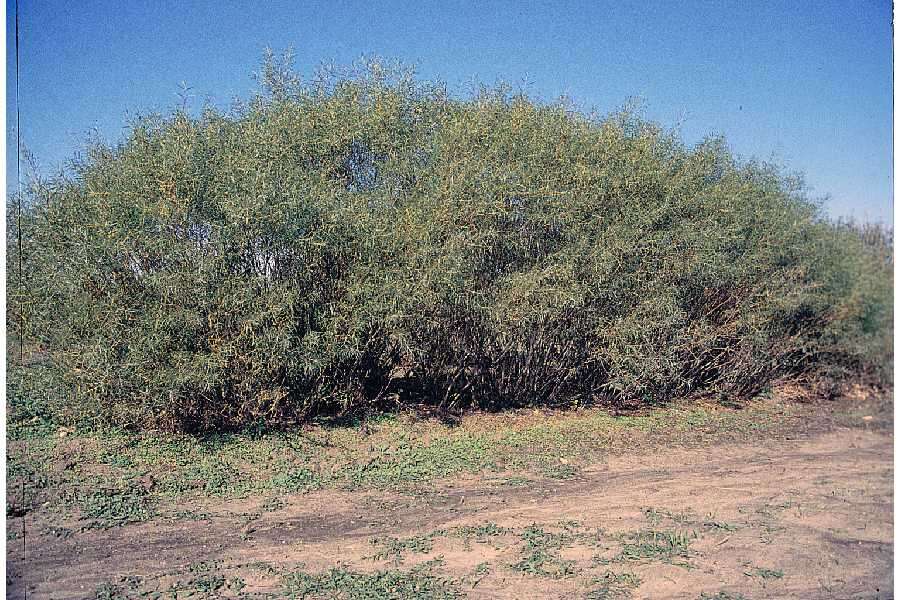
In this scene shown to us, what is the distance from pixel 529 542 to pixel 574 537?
26 centimetres

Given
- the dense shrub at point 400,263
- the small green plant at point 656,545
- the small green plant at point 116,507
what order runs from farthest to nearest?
the dense shrub at point 400,263, the small green plant at point 116,507, the small green plant at point 656,545

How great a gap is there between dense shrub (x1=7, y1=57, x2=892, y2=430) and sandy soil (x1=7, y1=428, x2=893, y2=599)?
0.81 m

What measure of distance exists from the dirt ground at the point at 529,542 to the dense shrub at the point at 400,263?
34.1 inches

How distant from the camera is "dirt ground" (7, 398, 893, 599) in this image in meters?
3.74

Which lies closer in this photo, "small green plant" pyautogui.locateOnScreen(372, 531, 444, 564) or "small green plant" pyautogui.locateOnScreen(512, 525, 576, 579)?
"small green plant" pyautogui.locateOnScreen(512, 525, 576, 579)

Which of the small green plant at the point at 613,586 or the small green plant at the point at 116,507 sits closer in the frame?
the small green plant at the point at 613,586

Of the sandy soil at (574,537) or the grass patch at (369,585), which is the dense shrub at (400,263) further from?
the grass patch at (369,585)

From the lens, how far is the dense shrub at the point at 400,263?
5664mm

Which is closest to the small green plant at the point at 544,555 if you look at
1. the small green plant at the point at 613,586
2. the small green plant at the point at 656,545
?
the small green plant at the point at 613,586

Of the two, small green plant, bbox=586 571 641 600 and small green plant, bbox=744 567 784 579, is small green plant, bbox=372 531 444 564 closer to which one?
small green plant, bbox=586 571 641 600

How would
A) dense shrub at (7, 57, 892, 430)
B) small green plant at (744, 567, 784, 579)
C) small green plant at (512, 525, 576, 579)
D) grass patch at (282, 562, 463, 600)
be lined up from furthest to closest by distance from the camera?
dense shrub at (7, 57, 892, 430)
small green plant at (512, 525, 576, 579)
small green plant at (744, 567, 784, 579)
grass patch at (282, 562, 463, 600)

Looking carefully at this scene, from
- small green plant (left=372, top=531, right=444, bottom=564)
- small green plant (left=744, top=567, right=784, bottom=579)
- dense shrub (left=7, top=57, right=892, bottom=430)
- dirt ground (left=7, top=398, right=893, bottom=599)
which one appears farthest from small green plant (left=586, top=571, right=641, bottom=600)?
dense shrub (left=7, top=57, right=892, bottom=430)

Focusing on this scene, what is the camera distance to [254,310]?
19.4 feet

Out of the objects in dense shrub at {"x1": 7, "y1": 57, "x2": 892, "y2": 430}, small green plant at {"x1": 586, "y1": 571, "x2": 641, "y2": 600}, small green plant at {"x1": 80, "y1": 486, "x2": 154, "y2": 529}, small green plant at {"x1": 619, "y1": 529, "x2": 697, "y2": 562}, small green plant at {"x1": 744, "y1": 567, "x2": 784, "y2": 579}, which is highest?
dense shrub at {"x1": 7, "y1": 57, "x2": 892, "y2": 430}
